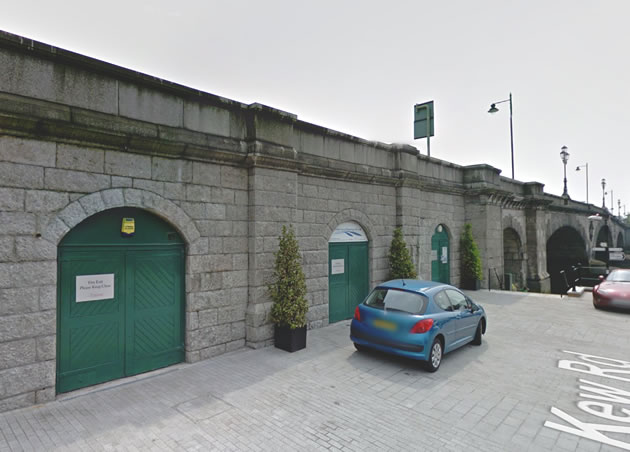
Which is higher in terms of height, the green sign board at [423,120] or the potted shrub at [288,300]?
the green sign board at [423,120]

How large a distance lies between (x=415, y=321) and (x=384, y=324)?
60cm

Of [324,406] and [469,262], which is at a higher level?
[469,262]

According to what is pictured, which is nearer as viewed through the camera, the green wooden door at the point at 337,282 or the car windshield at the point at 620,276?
the green wooden door at the point at 337,282

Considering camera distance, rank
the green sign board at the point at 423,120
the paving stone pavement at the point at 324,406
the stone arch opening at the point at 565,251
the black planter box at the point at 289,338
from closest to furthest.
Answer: the paving stone pavement at the point at 324,406, the black planter box at the point at 289,338, the green sign board at the point at 423,120, the stone arch opening at the point at 565,251

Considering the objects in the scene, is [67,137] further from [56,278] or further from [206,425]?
[206,425]

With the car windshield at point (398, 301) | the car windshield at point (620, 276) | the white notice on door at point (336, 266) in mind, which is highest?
the white notice on door at point (336, 266)

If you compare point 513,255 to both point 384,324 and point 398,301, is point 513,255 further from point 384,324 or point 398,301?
point 384,324

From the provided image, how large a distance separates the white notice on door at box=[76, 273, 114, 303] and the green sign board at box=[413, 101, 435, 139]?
14.5 metres

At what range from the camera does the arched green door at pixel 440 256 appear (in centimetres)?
1385

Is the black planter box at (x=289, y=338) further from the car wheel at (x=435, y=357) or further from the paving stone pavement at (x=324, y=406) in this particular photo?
the car wheel at (x=435, y=357)

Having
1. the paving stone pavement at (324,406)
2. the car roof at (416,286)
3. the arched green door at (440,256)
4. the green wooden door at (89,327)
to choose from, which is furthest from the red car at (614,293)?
the green wooden door at (89,327)

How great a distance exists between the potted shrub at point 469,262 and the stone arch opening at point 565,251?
18599mm

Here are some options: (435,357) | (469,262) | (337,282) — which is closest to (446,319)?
(435,357)

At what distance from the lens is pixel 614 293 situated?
445 inches
